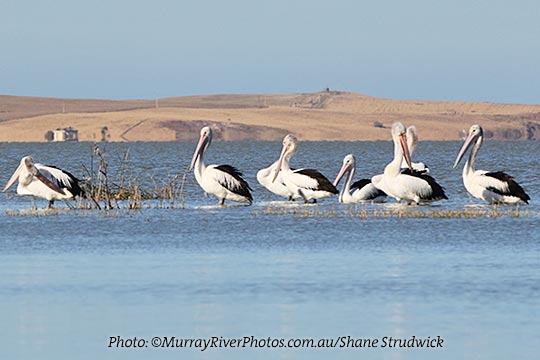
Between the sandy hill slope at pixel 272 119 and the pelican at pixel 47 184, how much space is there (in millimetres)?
77174

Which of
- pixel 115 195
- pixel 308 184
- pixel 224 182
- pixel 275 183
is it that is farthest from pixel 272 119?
pixel 224 182

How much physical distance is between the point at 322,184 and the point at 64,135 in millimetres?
79311

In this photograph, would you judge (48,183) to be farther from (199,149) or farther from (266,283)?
(266,283)

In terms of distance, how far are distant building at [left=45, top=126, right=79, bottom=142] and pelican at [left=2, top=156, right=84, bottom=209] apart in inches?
3064

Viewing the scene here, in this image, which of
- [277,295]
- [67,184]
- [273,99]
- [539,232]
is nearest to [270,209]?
[67,184]

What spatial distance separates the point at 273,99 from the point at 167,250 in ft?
401

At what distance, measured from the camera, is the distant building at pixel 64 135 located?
96.7m

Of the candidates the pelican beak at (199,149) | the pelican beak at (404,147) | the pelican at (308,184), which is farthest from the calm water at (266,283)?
the pelican beak at (404,147)

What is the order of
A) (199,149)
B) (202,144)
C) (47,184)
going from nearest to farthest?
(47,184)
(199,149)
(202,144)

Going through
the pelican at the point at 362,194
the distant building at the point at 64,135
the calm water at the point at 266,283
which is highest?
the distant building at the point at 64,135

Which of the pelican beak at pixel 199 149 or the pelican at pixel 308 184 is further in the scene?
the pelican beak at pixel 199 149

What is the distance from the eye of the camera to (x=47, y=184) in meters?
18.8

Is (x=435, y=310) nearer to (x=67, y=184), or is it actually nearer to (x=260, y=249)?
(x=260, y=249)

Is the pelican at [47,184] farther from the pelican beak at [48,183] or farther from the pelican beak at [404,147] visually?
the pelican beak at [404,147]
